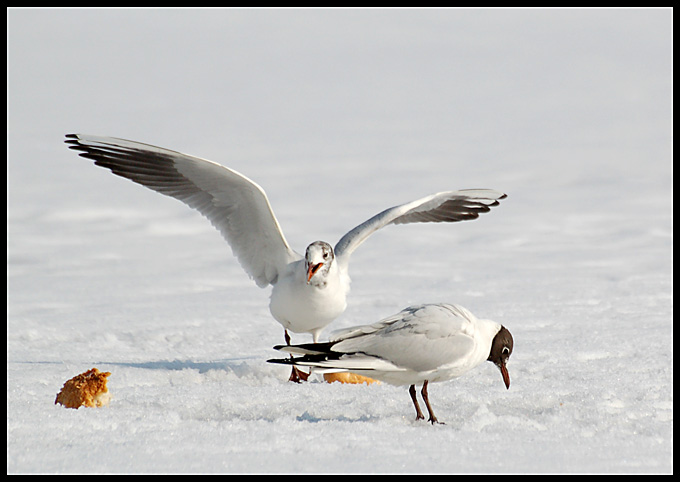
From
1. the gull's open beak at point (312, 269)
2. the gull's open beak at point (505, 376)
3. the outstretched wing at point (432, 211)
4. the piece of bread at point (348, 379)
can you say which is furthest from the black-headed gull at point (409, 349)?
the outstretched wing at point (432, 211)

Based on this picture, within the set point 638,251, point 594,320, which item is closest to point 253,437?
point 594,320

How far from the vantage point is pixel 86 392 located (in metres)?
3.86

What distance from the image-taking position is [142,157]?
18.5 feet

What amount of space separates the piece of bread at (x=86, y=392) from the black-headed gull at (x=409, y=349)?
77 cm

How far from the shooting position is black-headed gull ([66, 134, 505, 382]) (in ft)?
17.4

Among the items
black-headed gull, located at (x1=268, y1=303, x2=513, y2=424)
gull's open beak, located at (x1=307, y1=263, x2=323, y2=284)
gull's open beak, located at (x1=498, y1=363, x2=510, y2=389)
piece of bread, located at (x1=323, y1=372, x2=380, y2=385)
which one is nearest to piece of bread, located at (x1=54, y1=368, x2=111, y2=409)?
black-headed gull, located at (x1=268, y1=303, x2=513, y2=424)

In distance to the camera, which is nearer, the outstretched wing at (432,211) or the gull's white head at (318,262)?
the gull's white head at (318,262)

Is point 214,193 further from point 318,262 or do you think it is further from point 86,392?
point 86,392

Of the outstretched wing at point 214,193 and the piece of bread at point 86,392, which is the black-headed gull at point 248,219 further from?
the piece of bread at point 86,392

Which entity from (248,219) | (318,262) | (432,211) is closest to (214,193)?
(248,219)

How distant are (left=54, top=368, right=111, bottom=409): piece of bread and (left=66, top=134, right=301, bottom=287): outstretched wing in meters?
1.81

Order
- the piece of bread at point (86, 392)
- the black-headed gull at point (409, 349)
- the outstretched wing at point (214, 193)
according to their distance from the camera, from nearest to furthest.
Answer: the black-headed gull at point (409, 349)
the piece of bread at point (86, 392)
the outstretched wing at point (214, 193)

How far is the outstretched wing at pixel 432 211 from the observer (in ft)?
18.8

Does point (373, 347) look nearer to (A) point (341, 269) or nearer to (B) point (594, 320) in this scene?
(A) point (341, 269)
